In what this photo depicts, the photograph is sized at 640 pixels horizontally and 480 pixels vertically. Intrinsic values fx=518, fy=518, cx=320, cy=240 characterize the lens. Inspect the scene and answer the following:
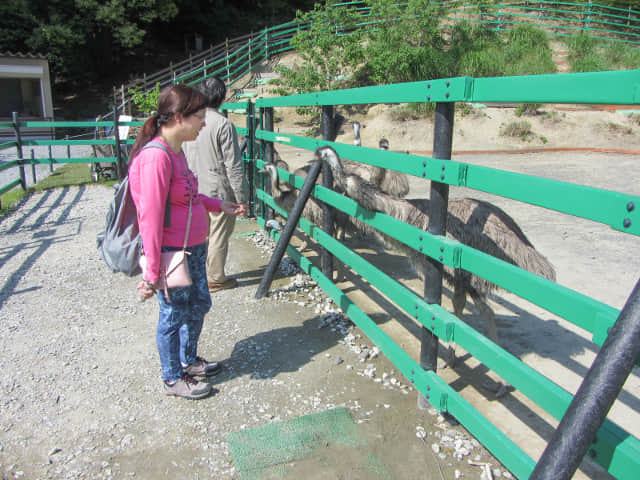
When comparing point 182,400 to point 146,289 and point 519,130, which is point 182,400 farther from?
point 519,130

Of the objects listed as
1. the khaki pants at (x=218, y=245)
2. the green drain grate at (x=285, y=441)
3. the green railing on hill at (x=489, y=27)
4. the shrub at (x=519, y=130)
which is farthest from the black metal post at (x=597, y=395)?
the green railing on hill at (x=489, y=27)

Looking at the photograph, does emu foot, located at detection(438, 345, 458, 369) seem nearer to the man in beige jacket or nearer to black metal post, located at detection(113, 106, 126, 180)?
the man in beige jacket

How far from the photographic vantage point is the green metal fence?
5.93ft

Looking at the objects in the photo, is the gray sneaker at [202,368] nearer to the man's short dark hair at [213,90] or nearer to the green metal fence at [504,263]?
the green metal fence at [504,263]

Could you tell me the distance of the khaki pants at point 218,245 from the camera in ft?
17.3

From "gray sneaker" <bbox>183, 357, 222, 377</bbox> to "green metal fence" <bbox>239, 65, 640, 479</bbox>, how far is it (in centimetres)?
113

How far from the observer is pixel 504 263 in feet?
7.94

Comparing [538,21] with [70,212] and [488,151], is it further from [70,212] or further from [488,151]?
[70,212]

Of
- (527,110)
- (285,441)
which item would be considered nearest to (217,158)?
(285,441)

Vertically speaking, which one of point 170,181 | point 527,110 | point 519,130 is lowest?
point 519,130

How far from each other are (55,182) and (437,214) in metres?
11.6

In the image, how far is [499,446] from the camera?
2436 millimetres

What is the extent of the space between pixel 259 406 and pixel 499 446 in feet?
5.10

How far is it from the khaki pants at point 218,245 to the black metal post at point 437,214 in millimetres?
2705
